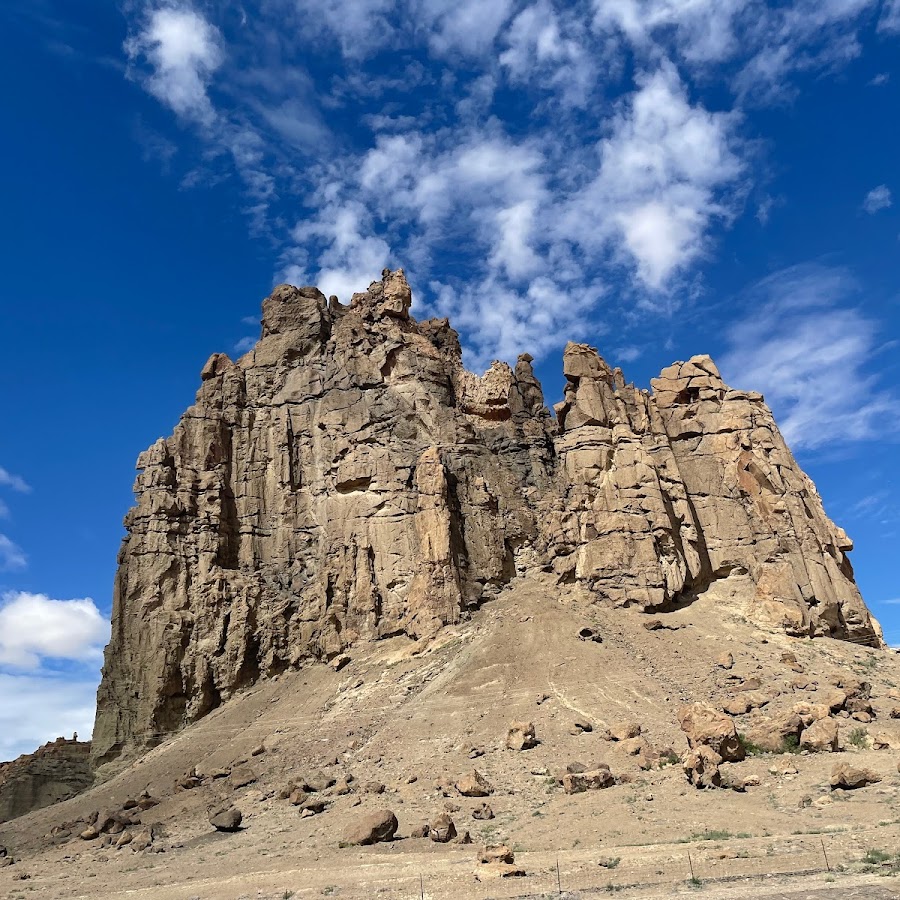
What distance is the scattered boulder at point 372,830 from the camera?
26228mm

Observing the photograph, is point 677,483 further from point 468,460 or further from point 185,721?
point 185,721

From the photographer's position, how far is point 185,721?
51.2 metres

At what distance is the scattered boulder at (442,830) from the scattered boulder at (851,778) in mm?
12391

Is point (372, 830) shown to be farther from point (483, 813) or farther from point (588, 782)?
point (588, 782)

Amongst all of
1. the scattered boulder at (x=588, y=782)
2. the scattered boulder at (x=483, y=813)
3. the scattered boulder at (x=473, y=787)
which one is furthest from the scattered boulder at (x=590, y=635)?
the scattered boulder at (x=483, y=813)

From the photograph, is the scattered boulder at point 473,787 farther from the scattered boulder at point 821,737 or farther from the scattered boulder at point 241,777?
the scattered boulder at point 241,777

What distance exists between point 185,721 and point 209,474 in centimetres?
1772

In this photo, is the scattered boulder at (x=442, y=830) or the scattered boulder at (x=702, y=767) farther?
the scattered boulder at (x=702, y=767)

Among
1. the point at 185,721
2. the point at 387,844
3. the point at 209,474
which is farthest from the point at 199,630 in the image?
the point at 387,844

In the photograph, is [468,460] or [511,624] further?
[468,460]

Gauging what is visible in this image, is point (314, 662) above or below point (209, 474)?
below

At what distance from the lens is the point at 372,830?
2636cm

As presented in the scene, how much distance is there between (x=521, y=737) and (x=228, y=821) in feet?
41.1

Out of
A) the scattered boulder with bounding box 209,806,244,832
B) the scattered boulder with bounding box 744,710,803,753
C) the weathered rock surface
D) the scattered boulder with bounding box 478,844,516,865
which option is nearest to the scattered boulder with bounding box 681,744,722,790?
the scattered boulder with bounding box 744,710,803,753
